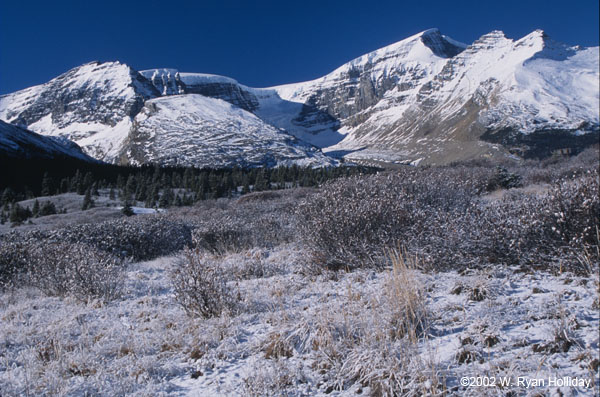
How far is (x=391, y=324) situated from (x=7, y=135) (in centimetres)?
10413

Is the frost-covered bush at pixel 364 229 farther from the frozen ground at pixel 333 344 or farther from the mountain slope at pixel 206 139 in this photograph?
the mountain slope at pixel 206 139

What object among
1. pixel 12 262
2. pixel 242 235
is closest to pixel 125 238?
pixel 12 262

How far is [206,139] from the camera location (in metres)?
138

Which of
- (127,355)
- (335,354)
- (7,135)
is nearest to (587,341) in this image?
(335,354)

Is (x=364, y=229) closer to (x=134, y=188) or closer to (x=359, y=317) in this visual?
(x=359, y=317)

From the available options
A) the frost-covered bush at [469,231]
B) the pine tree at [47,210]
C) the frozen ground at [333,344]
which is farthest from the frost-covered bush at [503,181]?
the pine tree at [47,210]

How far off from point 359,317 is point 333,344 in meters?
0.56

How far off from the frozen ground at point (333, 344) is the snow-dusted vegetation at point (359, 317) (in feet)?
0.05

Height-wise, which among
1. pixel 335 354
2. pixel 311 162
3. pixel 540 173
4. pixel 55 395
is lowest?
pixel 55 395

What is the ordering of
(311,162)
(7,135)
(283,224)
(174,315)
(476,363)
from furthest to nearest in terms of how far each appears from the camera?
(311,162)
(7,135)
(283,224)
(174,315)
(476,363)

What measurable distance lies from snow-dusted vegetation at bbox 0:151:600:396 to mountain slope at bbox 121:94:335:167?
108005 millimetres

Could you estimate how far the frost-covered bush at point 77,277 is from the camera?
655cm

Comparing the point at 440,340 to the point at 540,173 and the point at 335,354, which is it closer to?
the point at 335,354

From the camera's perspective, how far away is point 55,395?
11.1 ft
